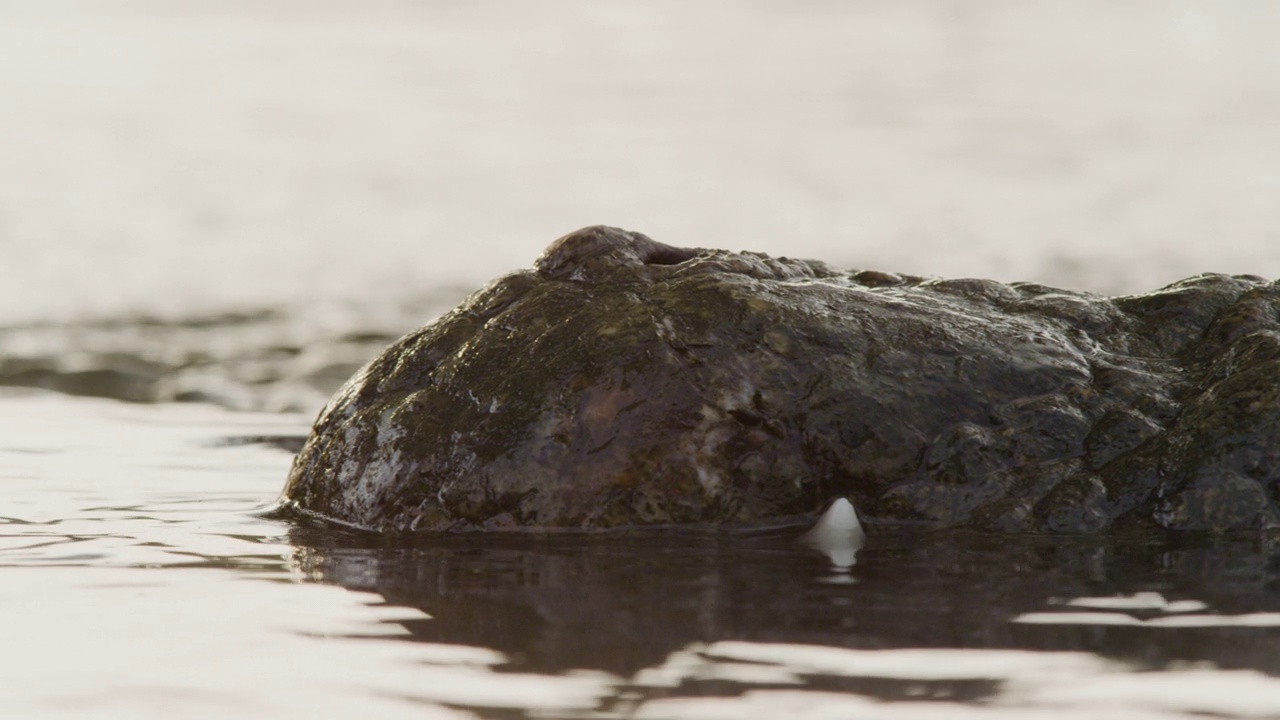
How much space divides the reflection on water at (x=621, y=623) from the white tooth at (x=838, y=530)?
0.17 ft

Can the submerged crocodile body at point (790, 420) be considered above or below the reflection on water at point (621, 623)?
above

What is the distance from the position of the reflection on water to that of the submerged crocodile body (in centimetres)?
17

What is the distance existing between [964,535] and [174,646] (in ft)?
6.81

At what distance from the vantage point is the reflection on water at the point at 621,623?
2.11 m

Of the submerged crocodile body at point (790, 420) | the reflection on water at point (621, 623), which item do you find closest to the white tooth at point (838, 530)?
the reflection on water at point (621, 623)

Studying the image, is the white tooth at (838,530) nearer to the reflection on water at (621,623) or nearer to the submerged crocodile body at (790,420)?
the reflection on water at (621,623)

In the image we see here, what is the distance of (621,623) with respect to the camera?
103 inches

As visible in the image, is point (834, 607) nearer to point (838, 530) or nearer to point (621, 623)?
point (621, 623)

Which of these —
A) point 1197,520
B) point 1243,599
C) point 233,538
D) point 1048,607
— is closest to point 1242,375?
point 1197,520

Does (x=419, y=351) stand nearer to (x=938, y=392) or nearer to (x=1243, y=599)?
(x=938, y=392)

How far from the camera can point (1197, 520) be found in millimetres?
3582

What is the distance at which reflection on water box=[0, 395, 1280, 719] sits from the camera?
2.11 m

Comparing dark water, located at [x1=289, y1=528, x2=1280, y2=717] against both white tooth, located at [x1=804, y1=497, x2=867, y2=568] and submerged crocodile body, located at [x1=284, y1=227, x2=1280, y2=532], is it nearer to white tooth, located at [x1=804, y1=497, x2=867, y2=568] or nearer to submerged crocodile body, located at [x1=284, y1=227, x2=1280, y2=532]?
white tooth, located at [x1=804, y1=497, x2=867, y2=568]

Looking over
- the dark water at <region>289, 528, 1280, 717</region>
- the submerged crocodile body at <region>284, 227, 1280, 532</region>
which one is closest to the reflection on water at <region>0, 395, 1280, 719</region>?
the dark water at <region>289, 528, 1280, 717</region>
